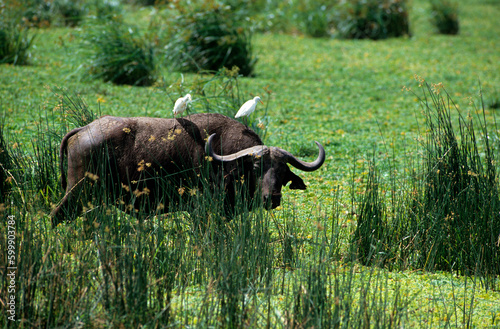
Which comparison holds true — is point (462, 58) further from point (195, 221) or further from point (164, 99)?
point (195, 221)

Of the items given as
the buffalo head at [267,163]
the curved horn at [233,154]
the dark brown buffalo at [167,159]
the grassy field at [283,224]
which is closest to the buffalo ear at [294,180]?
the dark brown buffalo at [167,159]

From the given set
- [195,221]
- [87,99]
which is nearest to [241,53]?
[87,99]

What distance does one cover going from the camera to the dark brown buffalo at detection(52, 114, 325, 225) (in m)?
4.55

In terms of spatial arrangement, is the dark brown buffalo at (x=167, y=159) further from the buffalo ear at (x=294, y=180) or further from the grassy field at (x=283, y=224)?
the grassy field at (x=283, y=224)

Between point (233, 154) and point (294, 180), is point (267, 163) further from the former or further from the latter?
point (294, 180)

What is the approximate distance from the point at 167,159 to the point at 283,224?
1.38 metres

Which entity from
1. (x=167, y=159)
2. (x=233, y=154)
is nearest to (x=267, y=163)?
(x=233, y=154)

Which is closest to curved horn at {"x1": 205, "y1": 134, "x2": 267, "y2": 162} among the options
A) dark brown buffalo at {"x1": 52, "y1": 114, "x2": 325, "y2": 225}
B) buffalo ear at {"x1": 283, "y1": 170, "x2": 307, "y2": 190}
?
dark brown buffalo at {"x1": 52, "y1": 114, "x2": 325, "y2": 225}

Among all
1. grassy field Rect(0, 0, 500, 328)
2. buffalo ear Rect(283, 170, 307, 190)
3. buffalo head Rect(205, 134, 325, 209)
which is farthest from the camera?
buffalo ear Rect(283, 170, 307, 190)

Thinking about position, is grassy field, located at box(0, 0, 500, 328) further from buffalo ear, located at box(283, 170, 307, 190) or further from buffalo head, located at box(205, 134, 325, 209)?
buffalo ear, located at box(283, 170, 307, 190)

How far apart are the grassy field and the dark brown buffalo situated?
287 mm

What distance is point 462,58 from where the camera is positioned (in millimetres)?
13992

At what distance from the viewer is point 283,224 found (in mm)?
5348

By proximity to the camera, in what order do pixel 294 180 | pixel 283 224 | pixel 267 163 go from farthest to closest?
1. pixel 283 224
2. pixel 294 180
3. pixel 267 163
